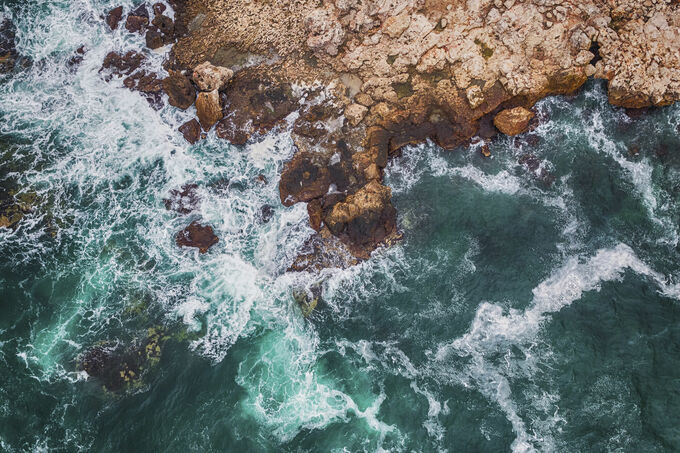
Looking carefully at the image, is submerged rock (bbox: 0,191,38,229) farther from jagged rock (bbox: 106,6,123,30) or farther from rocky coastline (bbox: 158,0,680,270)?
jagged rock (bbox: 106,6,123,30)

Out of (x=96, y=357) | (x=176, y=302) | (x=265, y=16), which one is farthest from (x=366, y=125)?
(x=96, y=357)

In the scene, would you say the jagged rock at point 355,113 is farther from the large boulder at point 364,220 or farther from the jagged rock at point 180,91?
the jagged rock at point 180,91

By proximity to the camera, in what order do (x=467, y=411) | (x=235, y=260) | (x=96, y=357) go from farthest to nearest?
1. (x=235, y=260)
2. (x=96, y=357)
3. (x=467, y=411)

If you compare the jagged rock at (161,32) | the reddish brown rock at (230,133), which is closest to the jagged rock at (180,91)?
the reddish brown rock at (230,133)

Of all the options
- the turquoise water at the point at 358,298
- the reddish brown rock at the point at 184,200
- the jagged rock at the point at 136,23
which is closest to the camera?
the turquoise water at the point at 358,298

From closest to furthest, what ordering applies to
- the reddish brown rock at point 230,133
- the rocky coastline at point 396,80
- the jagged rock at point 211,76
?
the rocky coastline at point 396,80, the reddish brown rock at point 230,133, the jagged rock at point 211,76

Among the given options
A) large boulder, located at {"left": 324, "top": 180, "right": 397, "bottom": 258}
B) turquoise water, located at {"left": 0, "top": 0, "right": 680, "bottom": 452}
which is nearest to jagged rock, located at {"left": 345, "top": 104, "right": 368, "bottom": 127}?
turquoise water, located at {"left": 0, "top": 0, "right": 680, "bottom": 452}

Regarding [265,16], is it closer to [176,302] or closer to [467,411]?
[176,302]
